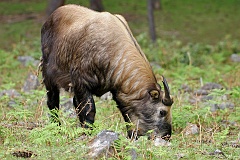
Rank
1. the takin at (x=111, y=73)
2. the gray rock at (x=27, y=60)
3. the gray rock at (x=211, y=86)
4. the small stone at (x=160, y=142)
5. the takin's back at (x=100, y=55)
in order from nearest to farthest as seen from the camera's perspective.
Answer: the small stone at (x=160, y=142)
the takin at (x=111, y=73)
the takin's back at (x=100, y=55)
the gray rock at (x=211, y=86)
the gray rock at (x=27, y=60)

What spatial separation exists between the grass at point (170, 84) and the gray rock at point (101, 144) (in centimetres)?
7

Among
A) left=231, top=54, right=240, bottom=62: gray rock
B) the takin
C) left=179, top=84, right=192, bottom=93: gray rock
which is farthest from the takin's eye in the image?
left=231, top=54, right=240, bottom=62: gray rock

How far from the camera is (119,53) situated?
805 cm

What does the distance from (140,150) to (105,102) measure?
4.67 metres

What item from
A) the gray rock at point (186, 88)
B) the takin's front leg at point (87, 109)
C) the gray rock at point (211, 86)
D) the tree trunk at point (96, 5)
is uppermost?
the takin's front leg at point (87, 109)

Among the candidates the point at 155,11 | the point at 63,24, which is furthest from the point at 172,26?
the point at 63,24

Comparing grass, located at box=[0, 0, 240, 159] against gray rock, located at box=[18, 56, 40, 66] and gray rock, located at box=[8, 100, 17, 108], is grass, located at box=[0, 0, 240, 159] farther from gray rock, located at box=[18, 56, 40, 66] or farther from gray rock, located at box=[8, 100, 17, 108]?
gray rock, located at box=[18, 56, 40, 66]

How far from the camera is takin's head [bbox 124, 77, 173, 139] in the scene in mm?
7715

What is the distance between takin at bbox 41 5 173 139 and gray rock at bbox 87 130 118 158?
4.51 ft

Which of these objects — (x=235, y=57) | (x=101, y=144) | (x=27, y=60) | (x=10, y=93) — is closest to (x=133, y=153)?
(x=101, y=144)

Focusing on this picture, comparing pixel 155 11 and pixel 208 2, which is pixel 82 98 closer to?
pixel 155 11

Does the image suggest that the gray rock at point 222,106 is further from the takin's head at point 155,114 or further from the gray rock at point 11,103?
the gray rock at point 11,103

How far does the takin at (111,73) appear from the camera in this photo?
7789 millimetres

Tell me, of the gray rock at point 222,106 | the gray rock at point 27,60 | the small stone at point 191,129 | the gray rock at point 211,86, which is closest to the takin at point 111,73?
the small stone at point 191,129
